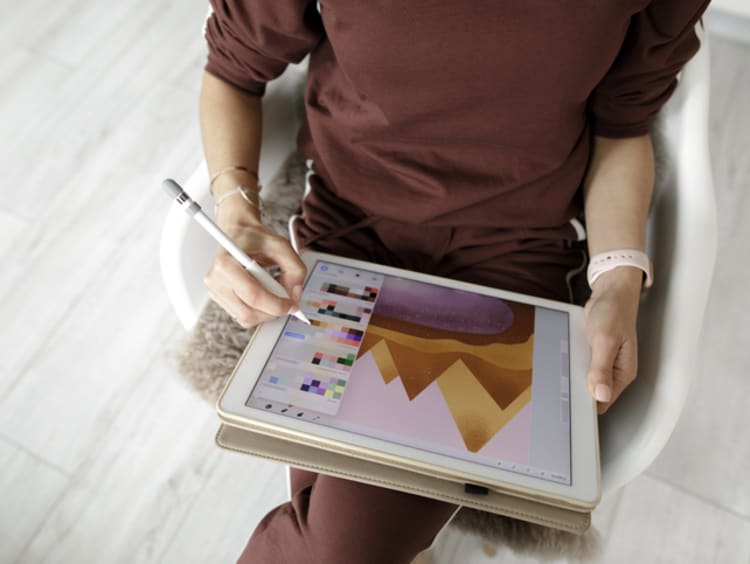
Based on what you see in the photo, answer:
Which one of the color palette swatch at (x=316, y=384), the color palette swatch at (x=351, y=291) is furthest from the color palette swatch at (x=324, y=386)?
the color palette swatch at (x=351, y=291)

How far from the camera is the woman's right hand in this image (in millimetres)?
589

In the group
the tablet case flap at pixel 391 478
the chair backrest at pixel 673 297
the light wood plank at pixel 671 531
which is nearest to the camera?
the tablet case flap at pixel 391 478

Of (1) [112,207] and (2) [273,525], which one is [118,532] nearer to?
(2) [273,525]

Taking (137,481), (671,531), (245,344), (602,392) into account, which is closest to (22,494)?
(137,481)

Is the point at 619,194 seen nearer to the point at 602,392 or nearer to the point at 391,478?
the point at 602,392

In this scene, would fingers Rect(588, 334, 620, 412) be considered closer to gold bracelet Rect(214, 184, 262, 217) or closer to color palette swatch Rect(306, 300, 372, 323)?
color palette swatch Rect(306, 300, 372, 323)

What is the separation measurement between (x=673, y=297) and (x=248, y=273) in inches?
17.5

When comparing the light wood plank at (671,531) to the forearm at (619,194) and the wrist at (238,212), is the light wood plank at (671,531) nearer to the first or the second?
the forearm at (619,194)

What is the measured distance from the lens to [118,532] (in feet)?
3.18

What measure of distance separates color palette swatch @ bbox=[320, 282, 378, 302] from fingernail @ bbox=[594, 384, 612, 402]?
233 millimetres

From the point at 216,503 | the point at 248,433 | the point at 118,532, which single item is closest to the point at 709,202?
the point at 248,433

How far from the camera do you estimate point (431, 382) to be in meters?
0.57

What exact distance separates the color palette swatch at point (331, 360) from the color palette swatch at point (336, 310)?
0.05m

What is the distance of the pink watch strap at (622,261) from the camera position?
0.65 m
